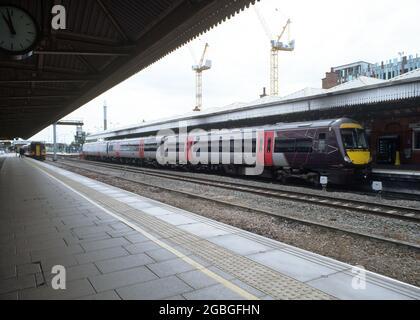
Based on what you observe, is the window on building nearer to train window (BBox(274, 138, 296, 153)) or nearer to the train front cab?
the train front cab

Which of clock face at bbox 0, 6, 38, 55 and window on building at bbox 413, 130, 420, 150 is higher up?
clock face at bbox 0, 6, 38, 55

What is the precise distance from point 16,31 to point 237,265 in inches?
214

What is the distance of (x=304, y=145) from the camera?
15.7 m

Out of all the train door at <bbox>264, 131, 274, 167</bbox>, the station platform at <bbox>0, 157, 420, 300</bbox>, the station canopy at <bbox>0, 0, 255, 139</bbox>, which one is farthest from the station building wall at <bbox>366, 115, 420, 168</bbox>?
the station platform at <bbox>0, 157, 420, 300</bbox>

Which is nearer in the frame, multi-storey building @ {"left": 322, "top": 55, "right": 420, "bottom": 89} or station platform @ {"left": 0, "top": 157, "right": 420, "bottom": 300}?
station platform @ {"left": 0, "top": 157, "right": 420, "bottom": 300}

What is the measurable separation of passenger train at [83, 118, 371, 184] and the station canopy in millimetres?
8871

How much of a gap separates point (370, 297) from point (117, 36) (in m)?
8.12

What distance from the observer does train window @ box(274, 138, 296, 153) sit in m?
16.4

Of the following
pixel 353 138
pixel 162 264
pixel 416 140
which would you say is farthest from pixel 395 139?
pixel 162 264

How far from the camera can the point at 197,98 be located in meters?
93.9

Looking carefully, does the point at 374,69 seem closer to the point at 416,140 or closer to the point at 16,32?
the point at 416,140

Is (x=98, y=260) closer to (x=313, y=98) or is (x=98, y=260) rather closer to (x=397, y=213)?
(x=397, y=213)

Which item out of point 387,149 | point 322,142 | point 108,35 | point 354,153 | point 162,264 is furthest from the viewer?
point 387,149

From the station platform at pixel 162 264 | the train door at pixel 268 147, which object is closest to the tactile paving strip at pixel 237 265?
the station platform at pixel 162 264
